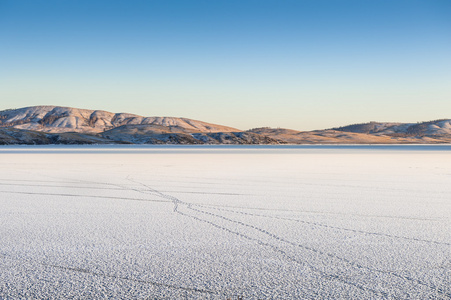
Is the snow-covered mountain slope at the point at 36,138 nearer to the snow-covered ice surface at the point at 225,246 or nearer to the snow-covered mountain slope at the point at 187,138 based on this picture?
the snow-covered mountain slope at the point at 187,138

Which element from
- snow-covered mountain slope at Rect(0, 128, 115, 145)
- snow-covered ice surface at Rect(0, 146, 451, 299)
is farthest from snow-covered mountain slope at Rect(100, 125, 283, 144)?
snow-covered ice surface at Rect(0, 146, 451, 299)

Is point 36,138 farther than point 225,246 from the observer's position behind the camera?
Yes

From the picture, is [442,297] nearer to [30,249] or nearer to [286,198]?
[30,249]

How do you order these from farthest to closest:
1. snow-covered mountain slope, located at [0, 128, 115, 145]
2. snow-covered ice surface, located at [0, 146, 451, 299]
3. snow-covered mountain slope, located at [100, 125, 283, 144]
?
1. snow-covered mountain slope, located at [100, 125, 283, 144]
2. snow-covered mountain slope, located at [0, 128, 115, 145]
3. snow-covered ice surface, located at [0, 146, 451, 299]

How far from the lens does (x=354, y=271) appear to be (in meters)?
3.93

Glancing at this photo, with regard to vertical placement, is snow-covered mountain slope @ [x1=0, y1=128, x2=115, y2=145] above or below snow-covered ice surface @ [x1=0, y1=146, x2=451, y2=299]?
above

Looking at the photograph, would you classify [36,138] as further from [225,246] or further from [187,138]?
[225,246]

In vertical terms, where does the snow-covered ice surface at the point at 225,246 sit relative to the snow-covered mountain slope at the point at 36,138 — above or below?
below

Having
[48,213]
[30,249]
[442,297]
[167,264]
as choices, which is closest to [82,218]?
[48,213]

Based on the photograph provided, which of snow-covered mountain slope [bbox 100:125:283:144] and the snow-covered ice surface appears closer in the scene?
the snow-covered ice surface

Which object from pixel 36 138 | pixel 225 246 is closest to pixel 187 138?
pixel 36 138

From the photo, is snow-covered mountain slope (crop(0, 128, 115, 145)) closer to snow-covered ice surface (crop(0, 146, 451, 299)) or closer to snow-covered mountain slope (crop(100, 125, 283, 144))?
snow-covered mountain slope (crop(100, 125, 283, 144))

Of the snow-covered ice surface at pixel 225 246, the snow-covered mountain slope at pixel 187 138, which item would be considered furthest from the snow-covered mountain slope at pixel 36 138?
the snow-covered ice surface at pixel 225 246

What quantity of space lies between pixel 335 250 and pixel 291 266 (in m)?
0.83
